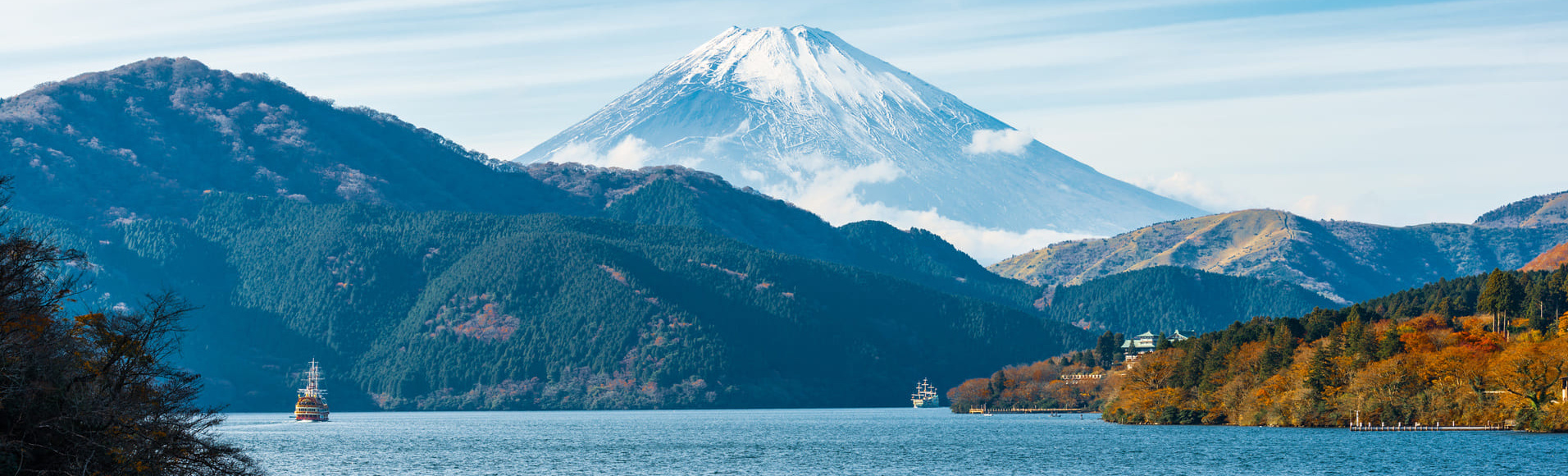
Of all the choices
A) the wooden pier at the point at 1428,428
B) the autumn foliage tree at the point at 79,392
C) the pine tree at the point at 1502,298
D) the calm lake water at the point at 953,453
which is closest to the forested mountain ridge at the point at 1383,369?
the pine tree at the point at 1502,298

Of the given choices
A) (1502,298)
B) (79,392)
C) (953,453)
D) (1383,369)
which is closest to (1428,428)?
(1383,369)

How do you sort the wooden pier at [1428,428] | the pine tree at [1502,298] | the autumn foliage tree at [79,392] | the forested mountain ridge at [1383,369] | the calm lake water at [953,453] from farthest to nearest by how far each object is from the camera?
the pine tree at [1502,298] → the wooden pier at [1428,428] → the forested mountain ridge at [1383,369] → the calm lake water at [953,453] → the autumn foliage tree at [79,392]

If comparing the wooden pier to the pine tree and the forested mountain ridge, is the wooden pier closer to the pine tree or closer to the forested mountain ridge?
the forested mountain ridge

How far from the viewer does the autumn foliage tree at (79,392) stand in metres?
43.8

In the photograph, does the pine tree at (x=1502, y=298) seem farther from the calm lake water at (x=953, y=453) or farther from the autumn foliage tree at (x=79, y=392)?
the autumn foliage tree at (x=79, y=392)

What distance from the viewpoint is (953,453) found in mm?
131375

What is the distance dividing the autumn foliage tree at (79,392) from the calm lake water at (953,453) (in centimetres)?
5863

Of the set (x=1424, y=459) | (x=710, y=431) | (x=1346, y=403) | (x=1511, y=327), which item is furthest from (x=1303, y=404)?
(x=710, y=431)

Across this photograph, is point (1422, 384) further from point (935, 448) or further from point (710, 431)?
point (710, 431)

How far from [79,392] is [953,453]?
93993 mm

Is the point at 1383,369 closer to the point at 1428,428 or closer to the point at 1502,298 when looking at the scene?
the point at 1428,428

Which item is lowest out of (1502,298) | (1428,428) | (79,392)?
(1428,428)

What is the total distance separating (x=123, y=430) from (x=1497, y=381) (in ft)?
399

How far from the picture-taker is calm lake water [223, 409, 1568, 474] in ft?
345
